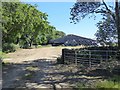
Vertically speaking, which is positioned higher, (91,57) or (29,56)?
(91,57)

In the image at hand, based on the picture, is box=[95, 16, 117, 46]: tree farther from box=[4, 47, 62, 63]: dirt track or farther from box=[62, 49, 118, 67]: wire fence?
box=[4, 47, 62, 63]: dirt track

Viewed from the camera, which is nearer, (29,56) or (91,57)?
(91,57)

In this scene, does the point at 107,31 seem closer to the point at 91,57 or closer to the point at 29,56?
the point at 91,57

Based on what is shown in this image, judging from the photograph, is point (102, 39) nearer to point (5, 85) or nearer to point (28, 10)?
point (28, 10)

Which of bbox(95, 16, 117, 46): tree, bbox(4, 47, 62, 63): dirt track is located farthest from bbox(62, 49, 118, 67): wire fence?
bbox(4, 47, 62, 63): dirt track

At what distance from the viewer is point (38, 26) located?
140ft

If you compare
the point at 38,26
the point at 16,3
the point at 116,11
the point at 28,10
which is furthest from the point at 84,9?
the point at 38,26

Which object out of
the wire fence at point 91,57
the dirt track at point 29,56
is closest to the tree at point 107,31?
the wire fence at point 91,57

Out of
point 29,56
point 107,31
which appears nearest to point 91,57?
point 107,31

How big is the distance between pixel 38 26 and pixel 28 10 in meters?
12.1

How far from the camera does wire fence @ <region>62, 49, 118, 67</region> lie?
2025cm

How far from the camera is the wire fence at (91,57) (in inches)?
797

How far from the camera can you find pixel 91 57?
21000mm

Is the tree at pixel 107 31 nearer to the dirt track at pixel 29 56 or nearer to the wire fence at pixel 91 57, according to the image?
the wire fence at pixel 91 57
